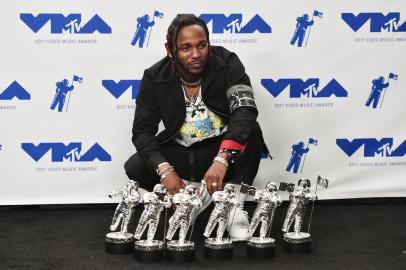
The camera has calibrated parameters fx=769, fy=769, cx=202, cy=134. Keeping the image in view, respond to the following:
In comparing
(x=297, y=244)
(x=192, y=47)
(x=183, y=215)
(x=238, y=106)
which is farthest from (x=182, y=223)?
(x=192, y=47)

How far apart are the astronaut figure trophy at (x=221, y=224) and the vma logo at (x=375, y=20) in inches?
46.7

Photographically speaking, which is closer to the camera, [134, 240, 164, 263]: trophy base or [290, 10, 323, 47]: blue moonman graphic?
[134, 240, 164, 263]: trophy base

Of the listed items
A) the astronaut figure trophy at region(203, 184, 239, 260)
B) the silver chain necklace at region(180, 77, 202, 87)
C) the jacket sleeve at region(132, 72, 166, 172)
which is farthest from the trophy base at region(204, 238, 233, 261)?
the silver chain necklace at region(180, 77, 202, 87)

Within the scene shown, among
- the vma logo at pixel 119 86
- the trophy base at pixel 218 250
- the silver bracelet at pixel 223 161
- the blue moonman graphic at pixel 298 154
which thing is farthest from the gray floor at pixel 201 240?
the vma logo at pixel 119 86

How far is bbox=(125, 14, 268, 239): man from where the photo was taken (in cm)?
271

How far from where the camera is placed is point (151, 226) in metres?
2.49

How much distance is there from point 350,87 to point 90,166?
119 centimetres

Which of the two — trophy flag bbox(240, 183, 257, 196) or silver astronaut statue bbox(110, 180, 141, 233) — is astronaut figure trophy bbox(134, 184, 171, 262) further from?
trophy flag bbox(240, 183, 257, 196)

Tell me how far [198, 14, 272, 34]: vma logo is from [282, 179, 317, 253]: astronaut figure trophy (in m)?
0.92

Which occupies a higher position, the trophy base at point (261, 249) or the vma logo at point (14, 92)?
the vma logo at point (14, 92)

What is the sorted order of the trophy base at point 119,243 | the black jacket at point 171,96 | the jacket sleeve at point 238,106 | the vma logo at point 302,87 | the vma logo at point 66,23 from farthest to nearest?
the vma logo at point 302,87 → the vma logo at point 66,23 → the black jacket at point 171,96 → the jacket sleeve at point 238,106 → the trophy base at point 119,243

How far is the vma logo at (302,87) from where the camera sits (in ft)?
11.0

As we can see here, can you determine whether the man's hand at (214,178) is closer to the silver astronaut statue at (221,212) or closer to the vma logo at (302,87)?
the silver astronaut statue at (221,212)

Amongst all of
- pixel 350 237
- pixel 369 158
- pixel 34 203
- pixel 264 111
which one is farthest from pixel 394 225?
pixel 34 203
